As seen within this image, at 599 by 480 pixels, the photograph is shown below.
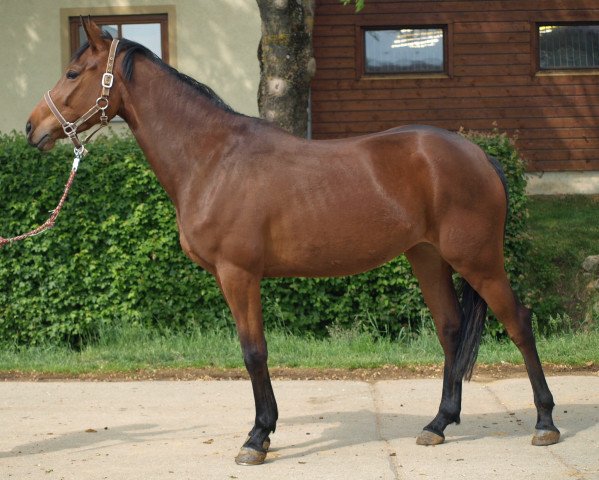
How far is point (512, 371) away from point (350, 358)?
1.32 m

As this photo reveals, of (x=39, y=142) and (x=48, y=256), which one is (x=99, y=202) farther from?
(x=39, y=142)

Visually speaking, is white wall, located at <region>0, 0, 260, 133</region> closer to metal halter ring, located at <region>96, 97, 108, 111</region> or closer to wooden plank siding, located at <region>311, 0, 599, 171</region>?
wooden plank siding, located at <region>311, 0, 599, 171</region>

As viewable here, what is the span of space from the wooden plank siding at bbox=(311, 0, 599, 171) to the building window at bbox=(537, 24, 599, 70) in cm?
23

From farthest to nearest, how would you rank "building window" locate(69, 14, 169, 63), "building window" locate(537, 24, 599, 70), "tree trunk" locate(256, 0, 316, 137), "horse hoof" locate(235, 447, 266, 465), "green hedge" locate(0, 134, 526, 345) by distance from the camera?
"building window" locate(537, 24, 599, 70) → "building window" locate(69, 14, 169, 63) → "tree trunk" locate(256, 0, 316, 137) → "green hedge" locate(0, 134, 526, 345) → "horse hoof" locate(235, 447, 266, 465)

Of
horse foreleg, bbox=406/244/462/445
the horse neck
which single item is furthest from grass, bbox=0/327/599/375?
the horse neck

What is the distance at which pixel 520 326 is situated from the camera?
5.65 m

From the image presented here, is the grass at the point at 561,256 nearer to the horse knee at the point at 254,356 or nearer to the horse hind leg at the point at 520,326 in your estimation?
the horse hind leg at the point at 520,326

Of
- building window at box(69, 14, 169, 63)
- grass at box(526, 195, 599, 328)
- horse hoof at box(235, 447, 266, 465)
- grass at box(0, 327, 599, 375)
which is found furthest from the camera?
building window at box(69, 14, 169, 63)

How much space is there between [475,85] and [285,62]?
20.6ft

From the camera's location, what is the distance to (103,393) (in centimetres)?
719

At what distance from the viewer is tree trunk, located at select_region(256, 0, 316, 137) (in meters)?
9.35

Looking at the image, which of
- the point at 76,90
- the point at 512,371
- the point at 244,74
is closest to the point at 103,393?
the point at 76,90

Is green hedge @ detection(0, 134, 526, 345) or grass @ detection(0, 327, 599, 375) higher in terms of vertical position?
green hedge @ detection(0, 134, 526, 345)

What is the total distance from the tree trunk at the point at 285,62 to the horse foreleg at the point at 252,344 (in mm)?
4260
